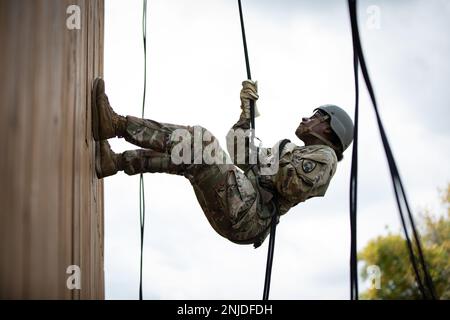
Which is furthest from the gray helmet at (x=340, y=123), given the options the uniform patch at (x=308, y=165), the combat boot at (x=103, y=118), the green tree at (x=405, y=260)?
the green tree at (x=405, y=260)

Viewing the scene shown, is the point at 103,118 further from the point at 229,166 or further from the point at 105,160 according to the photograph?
the point at 229,166

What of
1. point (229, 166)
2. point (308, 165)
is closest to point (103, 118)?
point (229, 166)

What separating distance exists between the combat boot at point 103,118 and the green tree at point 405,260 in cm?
1397

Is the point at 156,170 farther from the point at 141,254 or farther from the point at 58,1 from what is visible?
the point at 58,1

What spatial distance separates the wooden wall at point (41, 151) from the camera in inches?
165

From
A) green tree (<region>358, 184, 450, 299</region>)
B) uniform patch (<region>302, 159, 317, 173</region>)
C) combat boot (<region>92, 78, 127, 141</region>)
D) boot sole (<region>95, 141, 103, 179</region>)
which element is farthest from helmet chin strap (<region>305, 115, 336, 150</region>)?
green tree (<region>358, 184, 450, 299</region>)

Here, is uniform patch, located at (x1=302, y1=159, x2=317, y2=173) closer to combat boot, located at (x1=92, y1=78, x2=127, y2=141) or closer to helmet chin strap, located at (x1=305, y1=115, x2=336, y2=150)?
helmet chin strap, located at (x1=305, y1=115, x2=336, y2=150)

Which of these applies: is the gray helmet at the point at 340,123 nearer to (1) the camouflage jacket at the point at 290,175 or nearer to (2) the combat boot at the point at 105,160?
(1) the camouflage jacket at the point at 290,175

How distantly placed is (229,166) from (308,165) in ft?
2.06

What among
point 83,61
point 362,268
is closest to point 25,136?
point 83,61

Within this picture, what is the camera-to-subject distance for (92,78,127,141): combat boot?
6.39 meters

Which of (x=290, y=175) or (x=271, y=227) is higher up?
(x=290, y=175)

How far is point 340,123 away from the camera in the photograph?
7.19 meters

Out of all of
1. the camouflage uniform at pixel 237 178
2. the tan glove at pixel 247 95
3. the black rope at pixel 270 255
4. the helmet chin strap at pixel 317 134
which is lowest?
the black rope at pixel 270 255
